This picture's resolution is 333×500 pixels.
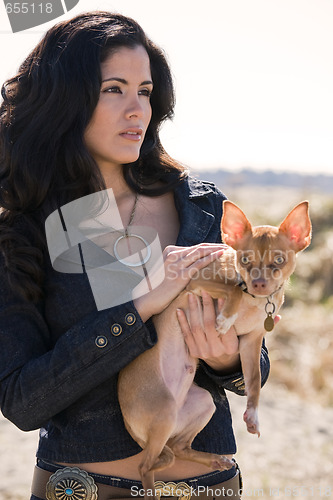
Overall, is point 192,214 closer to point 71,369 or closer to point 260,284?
point 260,284

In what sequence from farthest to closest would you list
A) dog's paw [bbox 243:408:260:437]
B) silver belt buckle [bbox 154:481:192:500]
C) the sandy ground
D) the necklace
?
the sandy ground < the necklace < dog's paw [bbox 243:408:260:437] < silver belt buckle [bbox 154:481:192:500]

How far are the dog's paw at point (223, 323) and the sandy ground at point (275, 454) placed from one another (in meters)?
3.19

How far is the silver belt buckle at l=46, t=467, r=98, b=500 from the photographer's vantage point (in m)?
2.46

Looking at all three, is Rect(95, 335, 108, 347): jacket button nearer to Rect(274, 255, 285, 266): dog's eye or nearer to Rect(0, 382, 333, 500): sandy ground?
Rect(274, 255, 285, 266): dog's eye

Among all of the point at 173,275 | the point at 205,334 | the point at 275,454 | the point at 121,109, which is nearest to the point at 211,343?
the point at 205,334

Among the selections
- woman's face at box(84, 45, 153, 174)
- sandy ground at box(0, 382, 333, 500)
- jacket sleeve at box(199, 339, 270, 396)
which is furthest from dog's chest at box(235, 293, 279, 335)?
sandy ground at box(0, 382, 333, 500)

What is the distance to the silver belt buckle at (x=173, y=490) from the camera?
8.20 feet

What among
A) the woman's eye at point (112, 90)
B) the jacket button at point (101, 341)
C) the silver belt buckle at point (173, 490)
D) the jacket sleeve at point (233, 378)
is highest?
the woman's eye at point (112, 90)

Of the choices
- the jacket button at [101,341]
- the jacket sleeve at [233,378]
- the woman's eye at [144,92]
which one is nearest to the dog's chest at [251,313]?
the jacket sleeve at [233,378]

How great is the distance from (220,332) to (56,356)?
0.67 meters

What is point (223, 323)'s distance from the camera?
2.59m

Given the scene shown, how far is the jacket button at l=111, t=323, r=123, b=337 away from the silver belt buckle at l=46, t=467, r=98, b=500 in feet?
1.86

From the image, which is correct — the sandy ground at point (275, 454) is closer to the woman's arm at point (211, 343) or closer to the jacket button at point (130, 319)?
the woman's arm at point (211, 343)

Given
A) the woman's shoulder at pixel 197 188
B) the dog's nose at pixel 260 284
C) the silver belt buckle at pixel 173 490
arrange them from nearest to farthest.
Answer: the dog's nose at pixel 260 284 < the silver belt buckle at pixel 173 490 < the woman's shoulder at pixel 197 188
